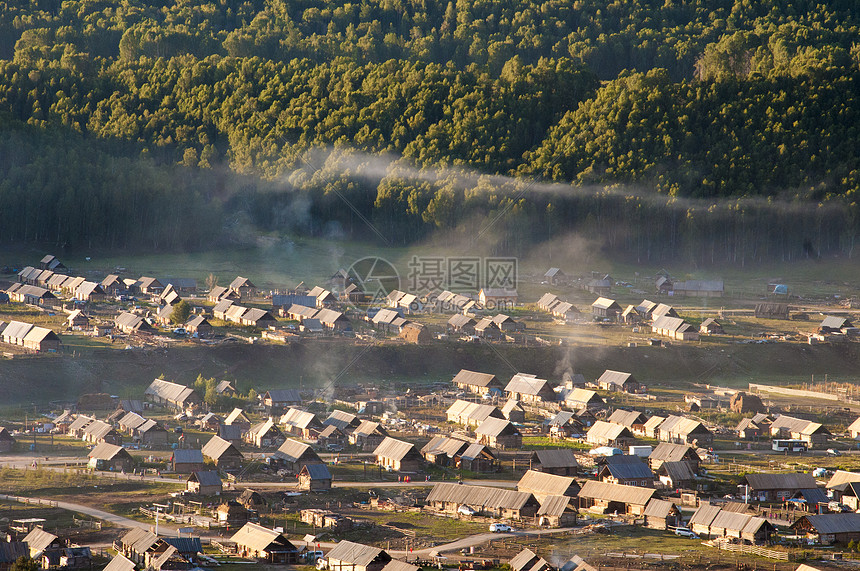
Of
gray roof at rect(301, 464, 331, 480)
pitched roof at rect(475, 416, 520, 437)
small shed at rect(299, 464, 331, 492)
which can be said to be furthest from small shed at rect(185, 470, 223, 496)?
pitched roof at rect(475, 416, 520, 437)

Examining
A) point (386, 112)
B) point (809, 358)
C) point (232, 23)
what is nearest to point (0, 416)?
point (809, 358)

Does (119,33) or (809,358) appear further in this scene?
(119,33)

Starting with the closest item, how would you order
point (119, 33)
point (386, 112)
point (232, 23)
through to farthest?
point (386, 112) < point (119, 33) < point (232, 23)

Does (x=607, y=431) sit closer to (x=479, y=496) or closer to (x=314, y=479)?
(x=479, y=496)

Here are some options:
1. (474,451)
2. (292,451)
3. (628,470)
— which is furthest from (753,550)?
(292,451)

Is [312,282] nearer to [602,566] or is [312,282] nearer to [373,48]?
[602,566]

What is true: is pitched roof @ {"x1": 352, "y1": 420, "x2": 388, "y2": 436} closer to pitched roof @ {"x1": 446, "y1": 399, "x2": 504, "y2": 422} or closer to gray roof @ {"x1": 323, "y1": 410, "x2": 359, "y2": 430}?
gray roof @ {"x1": 323, "y1": 410, "x2": 359, "y2": 430}

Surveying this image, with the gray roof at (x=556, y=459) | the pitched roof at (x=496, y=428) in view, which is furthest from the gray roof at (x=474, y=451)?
the pitched roof at (x=496, y=428)
